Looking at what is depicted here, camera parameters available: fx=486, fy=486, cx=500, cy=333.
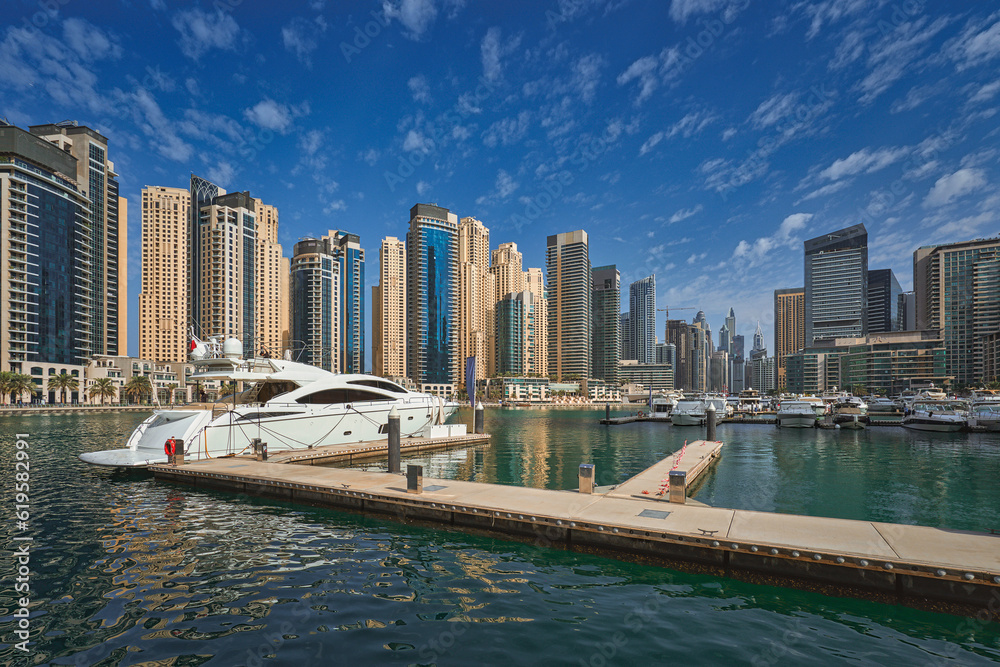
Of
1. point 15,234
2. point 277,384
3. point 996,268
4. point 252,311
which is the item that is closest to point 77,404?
point 15,234

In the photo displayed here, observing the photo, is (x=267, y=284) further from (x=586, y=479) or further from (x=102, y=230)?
(x=586, y=479)

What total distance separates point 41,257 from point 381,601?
145305 millimetres

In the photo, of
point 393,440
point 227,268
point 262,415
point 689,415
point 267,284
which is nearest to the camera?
point 393,440

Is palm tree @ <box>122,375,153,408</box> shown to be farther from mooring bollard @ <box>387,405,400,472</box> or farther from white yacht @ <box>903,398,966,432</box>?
white yacht @ <box>903,398,966,432</box>

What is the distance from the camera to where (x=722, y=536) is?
1188 centimetres

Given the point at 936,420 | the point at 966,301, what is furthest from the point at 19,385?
the point at 966,301

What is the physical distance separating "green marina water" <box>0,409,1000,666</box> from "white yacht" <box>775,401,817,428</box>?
4711cm

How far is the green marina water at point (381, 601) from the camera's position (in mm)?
8305

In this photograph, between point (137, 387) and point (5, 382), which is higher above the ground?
point (5, 382)

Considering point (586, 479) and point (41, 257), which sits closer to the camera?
point (586, 479)

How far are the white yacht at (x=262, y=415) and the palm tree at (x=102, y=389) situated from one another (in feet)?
354

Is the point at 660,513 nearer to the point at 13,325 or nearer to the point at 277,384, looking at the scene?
the point at 277,384

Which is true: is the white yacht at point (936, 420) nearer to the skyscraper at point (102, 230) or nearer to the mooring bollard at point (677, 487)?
the mooring bollard at point (677, 487)

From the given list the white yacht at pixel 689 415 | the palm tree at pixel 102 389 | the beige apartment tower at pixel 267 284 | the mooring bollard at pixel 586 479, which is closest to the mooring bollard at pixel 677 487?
the mooring bollard at pixel 586 479
